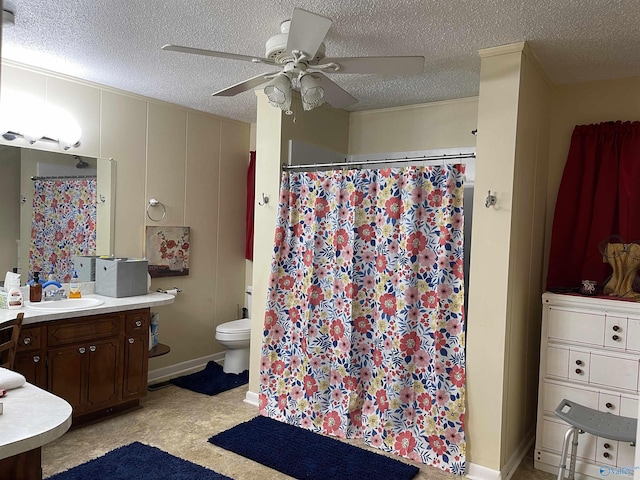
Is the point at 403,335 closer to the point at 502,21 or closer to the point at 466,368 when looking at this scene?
the point at 466,368

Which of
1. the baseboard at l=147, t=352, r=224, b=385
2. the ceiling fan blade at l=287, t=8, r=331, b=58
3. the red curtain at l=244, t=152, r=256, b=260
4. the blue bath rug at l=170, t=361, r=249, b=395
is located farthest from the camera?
the red curtain at l=244, t=152, r=256, b=260

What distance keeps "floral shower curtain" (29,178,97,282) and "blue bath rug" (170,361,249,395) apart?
4.17 feet

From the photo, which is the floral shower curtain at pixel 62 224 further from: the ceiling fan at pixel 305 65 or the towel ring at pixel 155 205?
the ceiling fan at pixel 305 65

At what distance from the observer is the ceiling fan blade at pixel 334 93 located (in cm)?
244

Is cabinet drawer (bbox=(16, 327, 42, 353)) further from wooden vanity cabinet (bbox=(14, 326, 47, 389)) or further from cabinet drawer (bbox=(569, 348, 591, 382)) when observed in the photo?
cabinet drawer (bbox=(569, 348, 591, 382))

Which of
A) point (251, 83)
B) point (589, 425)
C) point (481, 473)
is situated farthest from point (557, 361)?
point (251, 83)

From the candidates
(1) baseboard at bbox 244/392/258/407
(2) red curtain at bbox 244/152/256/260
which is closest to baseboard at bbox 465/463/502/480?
(1) baseboard at bbox 244/392/258/407

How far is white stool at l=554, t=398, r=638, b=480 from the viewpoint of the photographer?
7.57ft

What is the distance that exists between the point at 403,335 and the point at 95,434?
203 cm

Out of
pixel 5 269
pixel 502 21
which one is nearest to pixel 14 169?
pixel 5 269

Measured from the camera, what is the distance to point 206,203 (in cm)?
447

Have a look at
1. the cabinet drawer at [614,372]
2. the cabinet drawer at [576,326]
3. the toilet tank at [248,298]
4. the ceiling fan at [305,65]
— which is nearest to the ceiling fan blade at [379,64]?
the ceiling fan at [305,65]

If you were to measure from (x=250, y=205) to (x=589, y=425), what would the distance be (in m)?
3.30

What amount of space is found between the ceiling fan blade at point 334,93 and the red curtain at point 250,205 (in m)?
2.00
